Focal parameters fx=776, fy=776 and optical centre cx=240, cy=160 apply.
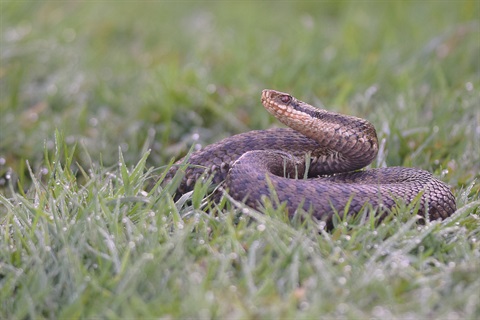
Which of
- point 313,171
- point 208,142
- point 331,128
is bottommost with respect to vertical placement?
point 208,142

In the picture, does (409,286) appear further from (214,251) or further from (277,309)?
(214,251)

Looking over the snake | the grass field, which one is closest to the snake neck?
the snake

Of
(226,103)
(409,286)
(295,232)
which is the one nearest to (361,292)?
→ (409,286)

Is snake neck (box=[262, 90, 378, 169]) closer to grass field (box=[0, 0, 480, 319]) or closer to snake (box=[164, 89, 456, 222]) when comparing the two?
snake (box=[164, 89, 456, 222])

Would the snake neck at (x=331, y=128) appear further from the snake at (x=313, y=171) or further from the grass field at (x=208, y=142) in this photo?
the grass field at (x=208, y=142)

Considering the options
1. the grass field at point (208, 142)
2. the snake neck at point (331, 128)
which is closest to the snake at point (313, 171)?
the snake neck at point (331, 128)

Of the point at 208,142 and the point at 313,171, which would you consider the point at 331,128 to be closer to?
the point at 313,171

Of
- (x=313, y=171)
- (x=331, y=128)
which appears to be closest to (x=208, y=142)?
(x=313, y=171)
